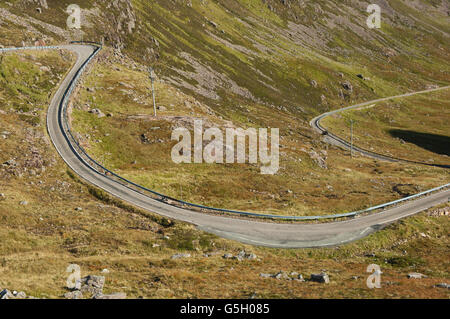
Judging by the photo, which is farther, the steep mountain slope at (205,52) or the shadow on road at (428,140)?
the shadow on road at (428,140)

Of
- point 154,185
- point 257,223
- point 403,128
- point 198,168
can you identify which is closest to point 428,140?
point 403,128

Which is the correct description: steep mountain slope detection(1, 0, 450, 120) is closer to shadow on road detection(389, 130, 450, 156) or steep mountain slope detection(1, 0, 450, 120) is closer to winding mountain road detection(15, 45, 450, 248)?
shadow on road detection(389, 130, 450, 156)

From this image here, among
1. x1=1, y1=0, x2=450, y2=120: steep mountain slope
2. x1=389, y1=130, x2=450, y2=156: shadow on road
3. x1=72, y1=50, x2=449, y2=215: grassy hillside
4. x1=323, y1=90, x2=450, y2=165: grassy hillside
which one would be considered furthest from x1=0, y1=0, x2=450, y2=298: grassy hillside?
x1=389, y1=130, x2=450, y2=156: shadow on road

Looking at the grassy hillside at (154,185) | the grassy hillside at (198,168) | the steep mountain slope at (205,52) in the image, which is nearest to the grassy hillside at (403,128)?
the grassy hillside at (154,185)

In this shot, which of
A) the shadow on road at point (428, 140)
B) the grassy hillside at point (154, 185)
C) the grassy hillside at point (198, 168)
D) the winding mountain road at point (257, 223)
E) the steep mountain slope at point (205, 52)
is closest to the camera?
the grassy hillside at point (154, 185)

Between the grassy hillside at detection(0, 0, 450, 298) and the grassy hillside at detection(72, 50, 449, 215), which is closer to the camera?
the grassy hillside at detection(0, 0, 450, 298)

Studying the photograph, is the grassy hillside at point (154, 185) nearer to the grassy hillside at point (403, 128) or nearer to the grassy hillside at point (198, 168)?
the grassy hillside at point (198, 168)
